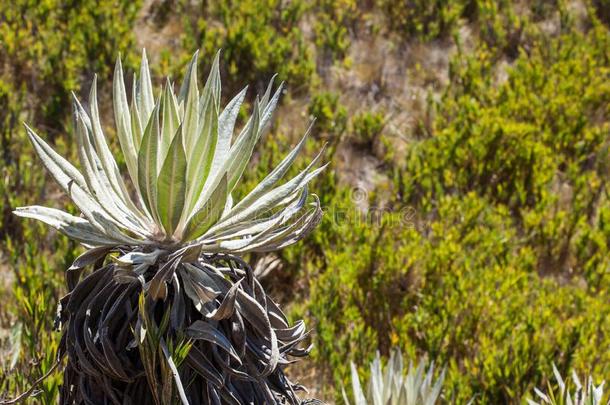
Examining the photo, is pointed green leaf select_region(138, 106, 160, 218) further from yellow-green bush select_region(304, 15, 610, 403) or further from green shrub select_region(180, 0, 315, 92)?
green shrub select_region(180, 0, 315, 92)

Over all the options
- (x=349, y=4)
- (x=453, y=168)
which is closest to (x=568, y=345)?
(x=453, y=168)

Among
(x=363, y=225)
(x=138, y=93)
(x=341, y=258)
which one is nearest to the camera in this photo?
(x=138, y=93)

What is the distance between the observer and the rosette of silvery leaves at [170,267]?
75.0 inches

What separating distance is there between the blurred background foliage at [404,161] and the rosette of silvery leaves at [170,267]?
1.72ft

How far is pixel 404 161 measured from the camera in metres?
5.86

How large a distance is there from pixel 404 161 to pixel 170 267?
4.18 m

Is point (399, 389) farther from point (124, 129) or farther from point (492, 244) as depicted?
point (492, 244)

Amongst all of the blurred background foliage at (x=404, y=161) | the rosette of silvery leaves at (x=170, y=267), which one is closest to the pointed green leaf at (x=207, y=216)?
the rosette of silvery leaves at (x=170, y=267)

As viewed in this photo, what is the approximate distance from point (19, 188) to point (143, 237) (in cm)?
283

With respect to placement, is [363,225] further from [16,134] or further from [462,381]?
[16,134]

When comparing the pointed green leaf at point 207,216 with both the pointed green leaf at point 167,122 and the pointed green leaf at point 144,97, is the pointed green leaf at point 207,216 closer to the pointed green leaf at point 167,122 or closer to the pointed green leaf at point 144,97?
the pointed green leaf at point 167,122

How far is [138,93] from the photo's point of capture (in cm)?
228

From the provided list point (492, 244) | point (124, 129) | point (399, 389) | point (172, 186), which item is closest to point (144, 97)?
point (124, 129)

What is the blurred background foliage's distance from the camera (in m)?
3.99
